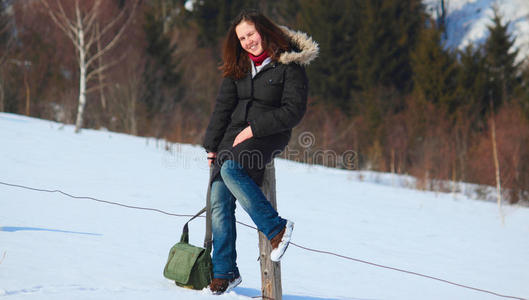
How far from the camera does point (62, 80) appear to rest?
26125 millimetres

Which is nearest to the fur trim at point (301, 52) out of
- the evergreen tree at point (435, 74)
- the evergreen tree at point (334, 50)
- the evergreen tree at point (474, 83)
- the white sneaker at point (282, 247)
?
the white sneaker at point (282, 247)

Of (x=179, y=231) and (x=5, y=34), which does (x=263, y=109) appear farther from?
(x=5, y=34)

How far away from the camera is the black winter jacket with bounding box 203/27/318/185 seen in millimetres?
3215

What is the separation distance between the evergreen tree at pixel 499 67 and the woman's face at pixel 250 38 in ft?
81.3

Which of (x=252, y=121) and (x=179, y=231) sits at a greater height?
(x=252, y=121)

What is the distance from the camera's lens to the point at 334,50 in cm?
2894

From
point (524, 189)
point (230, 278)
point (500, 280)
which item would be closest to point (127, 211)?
point (230, 278)

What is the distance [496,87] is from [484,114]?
1.64 meters

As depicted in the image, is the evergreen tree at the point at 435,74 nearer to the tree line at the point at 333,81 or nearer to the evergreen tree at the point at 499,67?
the tree line at the point at 333,81

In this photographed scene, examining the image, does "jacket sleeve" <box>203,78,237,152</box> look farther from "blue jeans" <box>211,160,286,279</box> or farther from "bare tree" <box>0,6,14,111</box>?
"bare tree" <box>0,6,14,111</box>

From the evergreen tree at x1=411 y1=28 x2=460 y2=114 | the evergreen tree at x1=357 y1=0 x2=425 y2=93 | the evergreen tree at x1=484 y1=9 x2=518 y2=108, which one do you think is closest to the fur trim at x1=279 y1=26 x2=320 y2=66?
the evergreen tree at x1=411 y1=28 x2=460 y2=114

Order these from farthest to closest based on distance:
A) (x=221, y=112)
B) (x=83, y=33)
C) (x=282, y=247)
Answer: (x=83, y=33) → (x=221, y=112) → (x=282, y=247)

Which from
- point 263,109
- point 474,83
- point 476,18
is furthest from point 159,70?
point 476,18

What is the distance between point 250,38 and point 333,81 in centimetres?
2541
